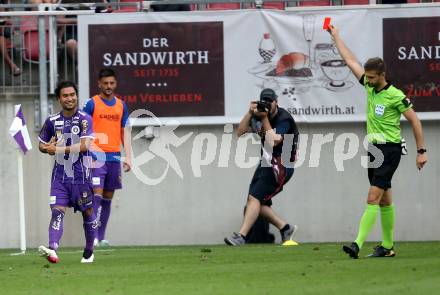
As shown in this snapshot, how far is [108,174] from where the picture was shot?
17078 mm

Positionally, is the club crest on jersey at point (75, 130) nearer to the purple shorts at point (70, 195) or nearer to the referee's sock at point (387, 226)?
the purple shorts at point (70, 195)

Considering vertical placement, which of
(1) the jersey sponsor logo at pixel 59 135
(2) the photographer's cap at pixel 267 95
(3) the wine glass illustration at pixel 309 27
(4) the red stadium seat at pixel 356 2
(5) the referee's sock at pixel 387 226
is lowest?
(5) the referee's sock at pixel 387 226

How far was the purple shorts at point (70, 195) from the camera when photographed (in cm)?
1298

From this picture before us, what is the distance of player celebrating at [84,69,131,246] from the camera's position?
1692 centimetres

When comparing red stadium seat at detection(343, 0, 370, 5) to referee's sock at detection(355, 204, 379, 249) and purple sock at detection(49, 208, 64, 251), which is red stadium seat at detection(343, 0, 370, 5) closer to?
referee's sock at detection(355, 204, 379, 249)

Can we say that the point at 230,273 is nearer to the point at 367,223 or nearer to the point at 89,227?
the point at 367,223

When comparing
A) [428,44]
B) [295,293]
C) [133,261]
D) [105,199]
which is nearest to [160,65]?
[105,199]

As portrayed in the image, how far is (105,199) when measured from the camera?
1717 cm

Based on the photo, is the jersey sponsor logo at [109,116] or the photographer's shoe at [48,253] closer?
the photographer's shoe at [48,253]

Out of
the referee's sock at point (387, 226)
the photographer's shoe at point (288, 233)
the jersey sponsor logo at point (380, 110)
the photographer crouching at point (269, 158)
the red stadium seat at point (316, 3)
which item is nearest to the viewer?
the jersey sponsor logo at point (380, 110)

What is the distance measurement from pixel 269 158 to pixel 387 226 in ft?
14.0

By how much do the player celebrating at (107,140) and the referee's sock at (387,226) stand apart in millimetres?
4525

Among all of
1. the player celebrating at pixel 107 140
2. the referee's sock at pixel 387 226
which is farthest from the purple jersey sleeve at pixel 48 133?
the player celebrating at pixel 107 140

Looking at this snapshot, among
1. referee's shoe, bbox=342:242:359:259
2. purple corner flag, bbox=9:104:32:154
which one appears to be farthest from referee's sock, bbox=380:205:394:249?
purple corner flag, bbox=9:104:32:154
